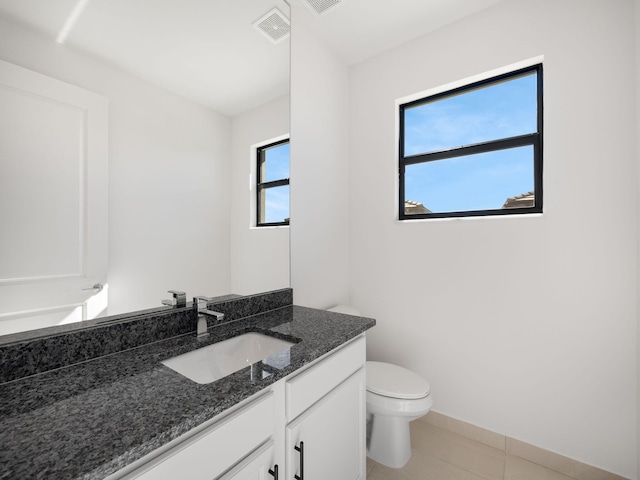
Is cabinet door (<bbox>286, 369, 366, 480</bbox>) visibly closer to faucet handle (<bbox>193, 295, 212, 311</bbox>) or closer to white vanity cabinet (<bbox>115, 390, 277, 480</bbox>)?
white vanity cabinet (<bbox>115, 390, 277, 480</bbox>)

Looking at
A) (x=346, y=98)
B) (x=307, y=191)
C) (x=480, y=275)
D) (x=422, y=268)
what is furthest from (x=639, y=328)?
(x=346, y=98)

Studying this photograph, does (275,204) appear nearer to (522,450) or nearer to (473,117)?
(473,117)

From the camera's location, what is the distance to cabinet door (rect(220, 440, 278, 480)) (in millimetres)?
724

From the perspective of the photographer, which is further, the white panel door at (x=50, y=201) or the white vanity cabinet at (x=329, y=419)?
the white vanity cabinet at (x=329, y=419)

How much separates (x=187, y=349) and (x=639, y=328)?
2.04m

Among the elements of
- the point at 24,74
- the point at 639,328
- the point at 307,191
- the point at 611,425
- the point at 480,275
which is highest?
the point at 24,74

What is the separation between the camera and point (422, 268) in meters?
2.02

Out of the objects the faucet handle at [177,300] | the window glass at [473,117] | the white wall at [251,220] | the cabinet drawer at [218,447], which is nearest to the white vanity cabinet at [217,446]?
the cabinet drawer at [218,447]

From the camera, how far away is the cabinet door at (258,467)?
0.72 m

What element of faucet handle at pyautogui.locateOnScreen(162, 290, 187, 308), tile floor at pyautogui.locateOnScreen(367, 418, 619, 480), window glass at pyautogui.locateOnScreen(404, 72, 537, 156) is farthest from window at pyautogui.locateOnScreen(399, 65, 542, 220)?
faucet handle at pyautogui.locateOnScreen(162, 290, 187, 308)

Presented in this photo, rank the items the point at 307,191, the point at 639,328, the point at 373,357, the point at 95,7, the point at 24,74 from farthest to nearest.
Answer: the point at 373,357
the point at 307,191
the point at 639,328
the point at 95,7
the point at 24,74

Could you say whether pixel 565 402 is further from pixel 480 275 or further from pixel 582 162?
pixel 582 162

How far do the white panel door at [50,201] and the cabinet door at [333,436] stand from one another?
0.79 m

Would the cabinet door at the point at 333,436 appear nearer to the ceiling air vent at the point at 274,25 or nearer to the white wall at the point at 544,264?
the white wall at the point at 544,264
